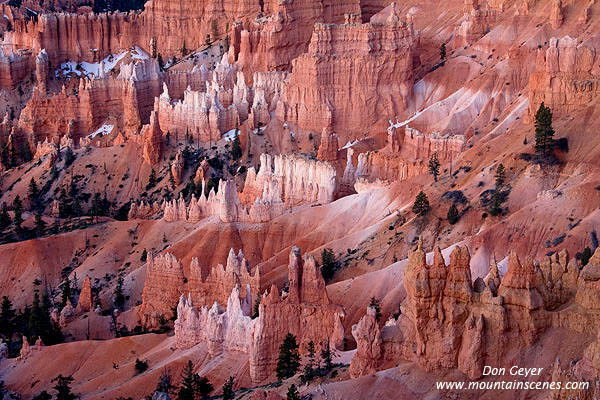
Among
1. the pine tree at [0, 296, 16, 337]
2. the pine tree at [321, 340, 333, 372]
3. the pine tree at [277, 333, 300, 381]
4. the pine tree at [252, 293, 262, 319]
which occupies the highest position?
the pine tree at [321, 340, 333, 372]

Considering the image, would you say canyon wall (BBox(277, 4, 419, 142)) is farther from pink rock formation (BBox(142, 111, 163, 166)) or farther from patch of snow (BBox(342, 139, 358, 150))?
pink rock formation (BBox(142, 111, 163, 166))

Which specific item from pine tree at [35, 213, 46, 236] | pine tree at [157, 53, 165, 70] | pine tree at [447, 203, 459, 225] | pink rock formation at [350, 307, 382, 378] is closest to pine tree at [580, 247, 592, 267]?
pink rock formation at [350, 307, 382, 378]

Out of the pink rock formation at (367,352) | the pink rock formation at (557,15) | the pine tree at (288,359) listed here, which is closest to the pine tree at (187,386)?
the pine tree at (288,359)

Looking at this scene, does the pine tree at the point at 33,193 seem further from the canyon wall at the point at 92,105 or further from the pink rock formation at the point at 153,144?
the canyon wall at the point at 92,105

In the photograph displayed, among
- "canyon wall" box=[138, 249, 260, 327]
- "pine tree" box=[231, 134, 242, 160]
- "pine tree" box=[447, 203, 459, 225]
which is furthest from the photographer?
"pine tree" box=[231, 134, 242, 160]

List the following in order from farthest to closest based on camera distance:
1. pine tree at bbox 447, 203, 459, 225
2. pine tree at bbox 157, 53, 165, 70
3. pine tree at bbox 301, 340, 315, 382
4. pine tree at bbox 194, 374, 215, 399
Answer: pine tree at bbox 157, 53, 165, 70
pine tree at bbox 447, 203, 459, 225
pine tree at bbox 194, 374, 215, 399
pine tree at bbox 301, 340, 315, 382

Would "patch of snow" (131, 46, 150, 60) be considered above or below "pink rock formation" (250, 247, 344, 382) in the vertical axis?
below

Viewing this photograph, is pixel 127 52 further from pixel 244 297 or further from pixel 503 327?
pixel 503 327
